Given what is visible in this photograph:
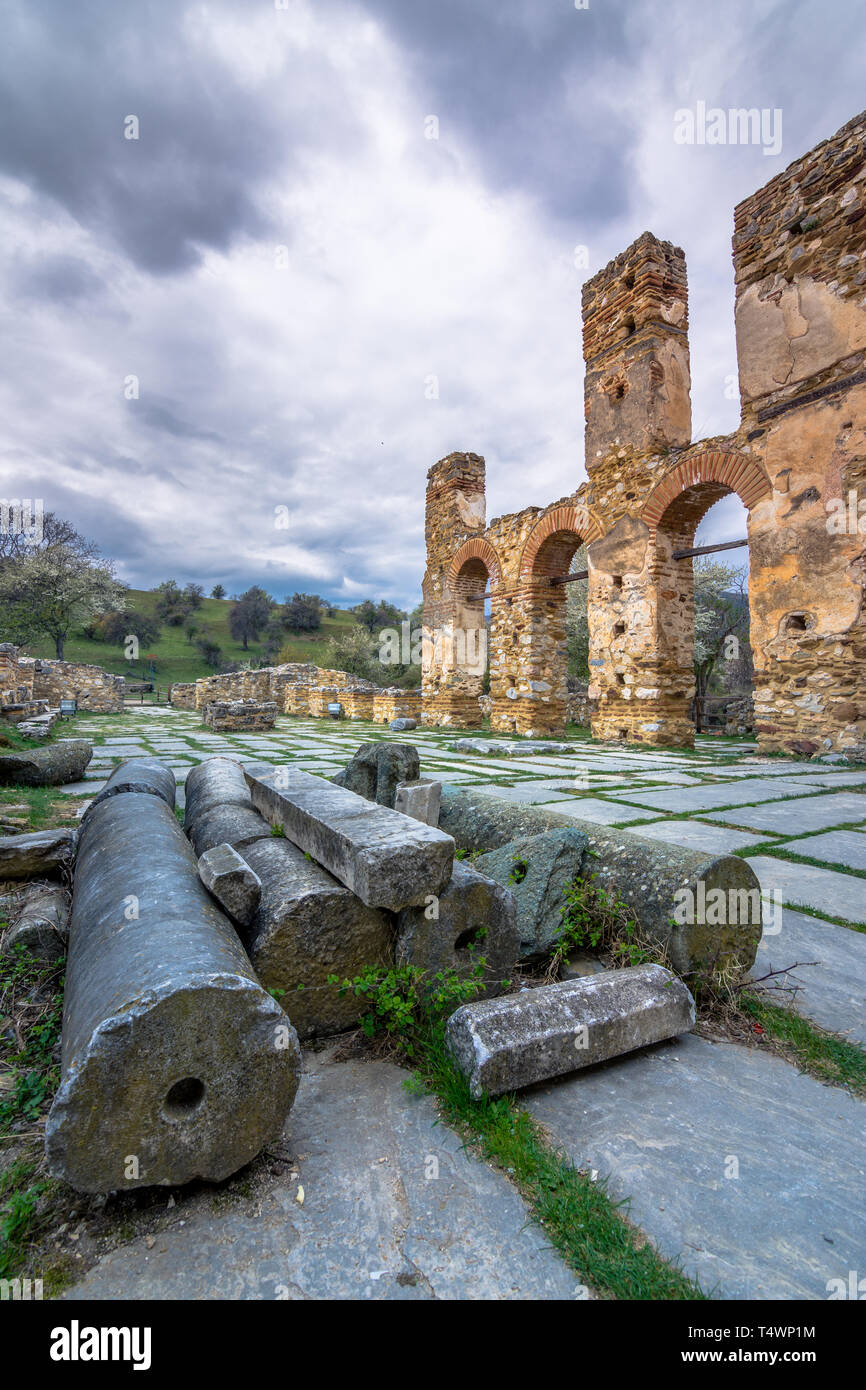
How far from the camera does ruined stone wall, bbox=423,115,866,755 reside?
7.64 meters

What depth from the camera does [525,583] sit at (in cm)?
1250

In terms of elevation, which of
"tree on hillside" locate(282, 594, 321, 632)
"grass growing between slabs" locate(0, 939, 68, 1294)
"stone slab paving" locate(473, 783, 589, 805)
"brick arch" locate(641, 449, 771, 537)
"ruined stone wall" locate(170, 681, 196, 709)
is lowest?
"grass growing between slabs" locate(0, 939, 68, 1294)

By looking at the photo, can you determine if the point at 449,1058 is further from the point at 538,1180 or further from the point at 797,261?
the point at 797,261

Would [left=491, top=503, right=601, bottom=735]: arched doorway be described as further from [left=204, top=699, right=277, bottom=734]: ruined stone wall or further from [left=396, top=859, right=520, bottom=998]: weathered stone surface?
[left=396, top=859, right=520, bottom=998]: weathered stone surface

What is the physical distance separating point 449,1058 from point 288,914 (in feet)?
2.09

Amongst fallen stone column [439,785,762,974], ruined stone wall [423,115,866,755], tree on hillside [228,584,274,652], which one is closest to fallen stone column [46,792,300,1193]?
fallen stone column [439,785,762,974]

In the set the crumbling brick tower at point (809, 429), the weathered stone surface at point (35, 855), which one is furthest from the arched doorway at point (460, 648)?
the weathered stone surface at point (35, 855)

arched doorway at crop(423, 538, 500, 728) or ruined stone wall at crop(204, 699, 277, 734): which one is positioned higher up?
arched doorway at crop(423, 538, 500, 728)

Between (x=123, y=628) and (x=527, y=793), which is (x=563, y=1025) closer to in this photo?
(x=527, y=793)

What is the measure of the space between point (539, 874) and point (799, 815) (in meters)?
3.08

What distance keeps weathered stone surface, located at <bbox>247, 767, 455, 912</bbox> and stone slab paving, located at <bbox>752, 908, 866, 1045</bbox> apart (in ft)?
4.21

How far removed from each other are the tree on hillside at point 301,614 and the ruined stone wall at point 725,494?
4904cm

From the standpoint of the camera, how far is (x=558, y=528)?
461 inches

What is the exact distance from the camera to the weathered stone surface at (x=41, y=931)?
234 centimetres
